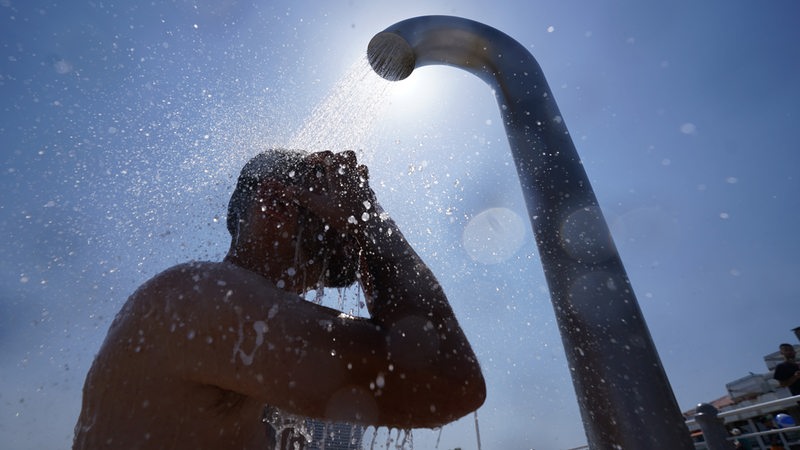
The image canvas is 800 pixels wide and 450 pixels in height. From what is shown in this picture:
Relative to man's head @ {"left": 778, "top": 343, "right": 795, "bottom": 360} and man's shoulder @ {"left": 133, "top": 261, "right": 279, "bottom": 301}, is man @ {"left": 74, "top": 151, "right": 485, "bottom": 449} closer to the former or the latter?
man's shoulder @ {"left": 133, "top": 261, "right": 279, "bottom": 301}

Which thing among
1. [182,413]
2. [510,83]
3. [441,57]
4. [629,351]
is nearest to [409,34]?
[441,57]

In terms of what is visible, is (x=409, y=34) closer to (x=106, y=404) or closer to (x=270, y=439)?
(x=106, y=404)

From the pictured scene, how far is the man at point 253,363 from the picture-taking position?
152 centimetres

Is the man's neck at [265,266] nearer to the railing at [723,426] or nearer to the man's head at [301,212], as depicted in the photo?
the man's head at [301,212]

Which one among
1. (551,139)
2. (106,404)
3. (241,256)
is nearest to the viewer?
(551,139)

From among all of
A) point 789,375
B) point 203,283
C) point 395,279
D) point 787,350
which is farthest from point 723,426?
point 203,283

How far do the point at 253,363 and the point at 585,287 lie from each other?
1.12 metres

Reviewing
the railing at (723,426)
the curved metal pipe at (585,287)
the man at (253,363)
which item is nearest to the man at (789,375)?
A: the railing at (723,426)

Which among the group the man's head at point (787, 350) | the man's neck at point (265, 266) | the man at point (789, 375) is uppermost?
the man's head at point (787, 350)

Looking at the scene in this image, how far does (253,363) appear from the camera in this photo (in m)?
1.51

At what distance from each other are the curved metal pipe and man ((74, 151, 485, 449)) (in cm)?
62

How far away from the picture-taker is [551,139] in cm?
130

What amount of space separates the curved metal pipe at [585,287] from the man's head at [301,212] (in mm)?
1108

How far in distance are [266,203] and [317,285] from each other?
55 cm
